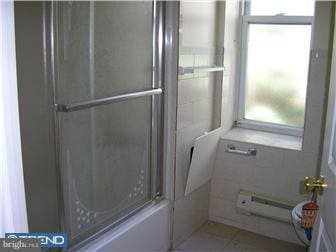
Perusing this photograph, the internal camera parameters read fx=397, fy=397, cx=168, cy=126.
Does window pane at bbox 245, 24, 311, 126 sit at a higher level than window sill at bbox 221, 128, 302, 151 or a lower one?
higher

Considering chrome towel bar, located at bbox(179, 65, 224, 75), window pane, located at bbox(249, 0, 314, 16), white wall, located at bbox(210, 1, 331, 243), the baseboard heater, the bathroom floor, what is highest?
window pane, located at bbox(249, 0, 314, 16)

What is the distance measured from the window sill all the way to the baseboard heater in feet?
1.22

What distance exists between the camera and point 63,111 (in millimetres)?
1654

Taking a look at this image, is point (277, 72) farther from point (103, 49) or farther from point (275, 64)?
point (103, 49)

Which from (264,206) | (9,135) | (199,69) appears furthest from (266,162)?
(9,135)

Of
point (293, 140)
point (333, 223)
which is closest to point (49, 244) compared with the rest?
point (333, 223)

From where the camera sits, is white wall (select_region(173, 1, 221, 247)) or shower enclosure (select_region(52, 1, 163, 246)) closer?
shower enclosure (select_region(52, 1, 163, 246))

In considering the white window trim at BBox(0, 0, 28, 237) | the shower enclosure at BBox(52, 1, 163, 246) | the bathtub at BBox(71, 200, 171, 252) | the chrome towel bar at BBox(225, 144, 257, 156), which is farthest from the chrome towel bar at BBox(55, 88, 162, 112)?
the chrome towel bar at BBox(225, 144, 257, 156)

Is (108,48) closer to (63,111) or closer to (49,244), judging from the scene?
(63,111)

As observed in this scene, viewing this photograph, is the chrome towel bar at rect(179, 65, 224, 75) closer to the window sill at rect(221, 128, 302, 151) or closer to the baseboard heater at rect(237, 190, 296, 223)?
the window sill at rect(221, 128, 302, 151)

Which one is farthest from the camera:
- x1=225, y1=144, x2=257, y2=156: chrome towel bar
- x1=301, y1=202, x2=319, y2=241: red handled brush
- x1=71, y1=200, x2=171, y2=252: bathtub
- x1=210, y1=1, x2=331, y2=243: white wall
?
x1=225, y1=144, x2=257, y2=156: chrome towel bar

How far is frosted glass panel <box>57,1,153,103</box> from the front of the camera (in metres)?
1.70

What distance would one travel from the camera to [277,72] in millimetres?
2912

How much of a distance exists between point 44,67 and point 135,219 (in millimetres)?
1049
